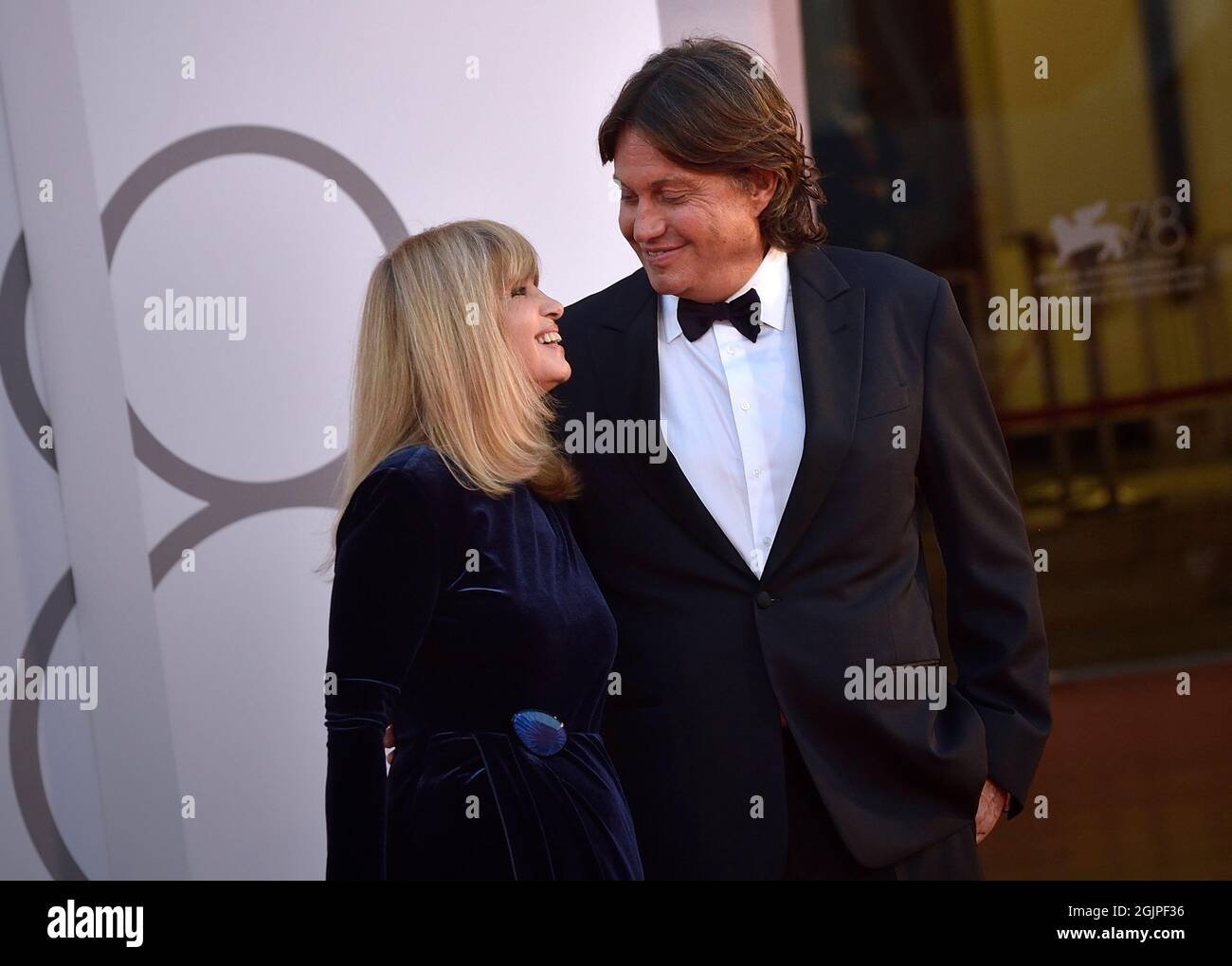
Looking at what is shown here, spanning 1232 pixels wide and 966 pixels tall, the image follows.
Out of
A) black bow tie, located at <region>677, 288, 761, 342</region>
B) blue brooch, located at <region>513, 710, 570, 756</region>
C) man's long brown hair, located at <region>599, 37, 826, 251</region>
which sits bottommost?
blue brooch, located at <region>513, 710, 570, 756</region>

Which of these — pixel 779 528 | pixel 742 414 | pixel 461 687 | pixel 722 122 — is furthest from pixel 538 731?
pixel 722 122

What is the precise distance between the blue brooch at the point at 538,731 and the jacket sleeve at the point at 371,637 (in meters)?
0.20

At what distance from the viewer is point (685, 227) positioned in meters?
2.20

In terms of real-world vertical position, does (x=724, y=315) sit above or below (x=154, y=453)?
above

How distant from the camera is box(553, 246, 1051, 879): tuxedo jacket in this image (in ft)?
6.84

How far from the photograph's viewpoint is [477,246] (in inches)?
82.9

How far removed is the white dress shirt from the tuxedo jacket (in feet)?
0.14

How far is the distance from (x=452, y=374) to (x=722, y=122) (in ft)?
2.13

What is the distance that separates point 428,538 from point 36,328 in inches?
53.7

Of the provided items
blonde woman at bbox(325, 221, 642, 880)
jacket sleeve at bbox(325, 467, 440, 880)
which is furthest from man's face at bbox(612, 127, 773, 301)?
jacket sleeve at bbox(325, 467, 440, 880)

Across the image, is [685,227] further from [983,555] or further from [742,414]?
[983,555]

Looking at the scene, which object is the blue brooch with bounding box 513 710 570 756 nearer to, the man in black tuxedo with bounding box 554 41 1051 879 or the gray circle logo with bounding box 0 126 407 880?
the man in black tuxedo with bounding box 554 41 1051 879
